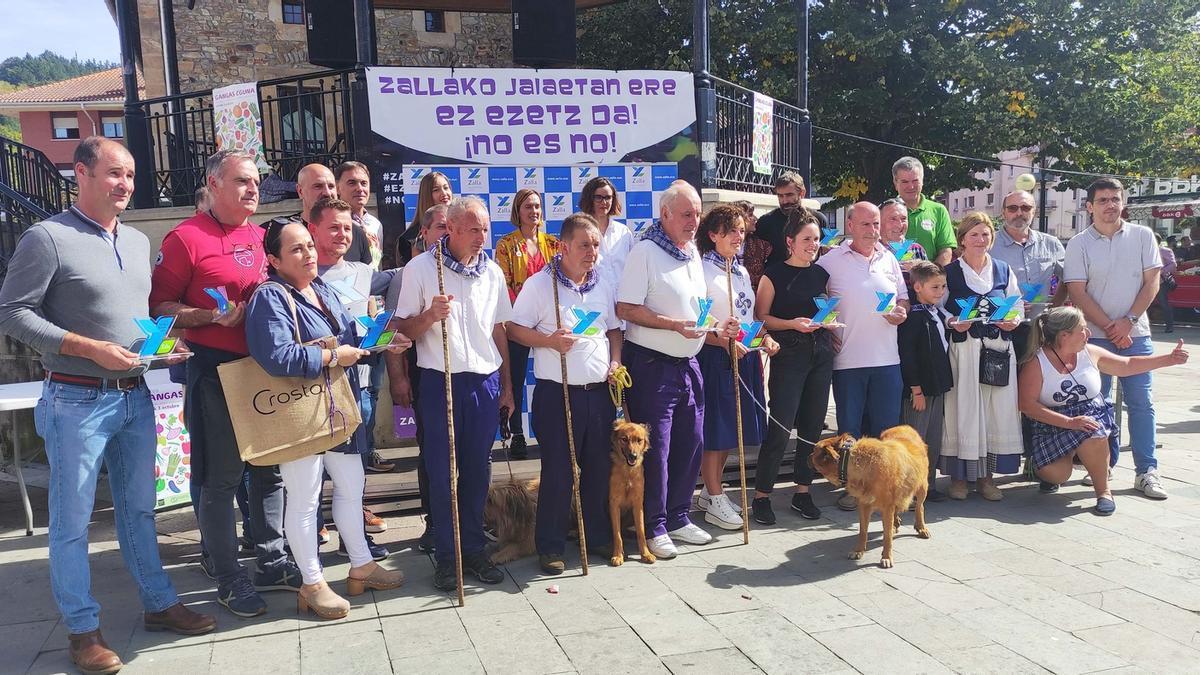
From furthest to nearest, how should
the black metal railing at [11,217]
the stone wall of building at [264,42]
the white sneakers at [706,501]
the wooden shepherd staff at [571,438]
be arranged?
the stone wall of building at [264,42] < the black metal railing at [11,217] < the white sneakers at [706,501] < the wooden shepherd staff at [571,438]

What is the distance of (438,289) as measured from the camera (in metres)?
3.88

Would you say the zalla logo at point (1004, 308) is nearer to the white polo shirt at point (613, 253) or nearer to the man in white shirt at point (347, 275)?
the white polo shirt at point (613, 253)

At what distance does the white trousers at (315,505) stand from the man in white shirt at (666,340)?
4.84 ft

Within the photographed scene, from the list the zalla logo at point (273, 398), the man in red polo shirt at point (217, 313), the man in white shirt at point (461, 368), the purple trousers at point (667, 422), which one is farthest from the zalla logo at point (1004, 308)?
the man in red polo shirt at point (217, 313)

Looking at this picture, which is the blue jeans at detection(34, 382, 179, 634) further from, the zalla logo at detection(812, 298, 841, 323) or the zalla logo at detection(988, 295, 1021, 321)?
the zalla logo at detection(988, 295, 1021, 321)

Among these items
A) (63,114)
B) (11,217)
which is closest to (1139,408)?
(11,217)

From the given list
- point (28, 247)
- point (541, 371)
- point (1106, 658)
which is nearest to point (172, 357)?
point (28, 247)

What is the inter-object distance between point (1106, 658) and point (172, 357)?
3830 mm

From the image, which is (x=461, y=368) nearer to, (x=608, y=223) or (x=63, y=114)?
(x=608, y=223)

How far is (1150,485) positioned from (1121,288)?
1.34m

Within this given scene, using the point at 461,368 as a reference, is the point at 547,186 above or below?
above

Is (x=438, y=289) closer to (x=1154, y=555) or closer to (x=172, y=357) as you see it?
(x=172, y=357)

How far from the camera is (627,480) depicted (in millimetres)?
4266

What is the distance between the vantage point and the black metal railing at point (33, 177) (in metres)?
9.06
